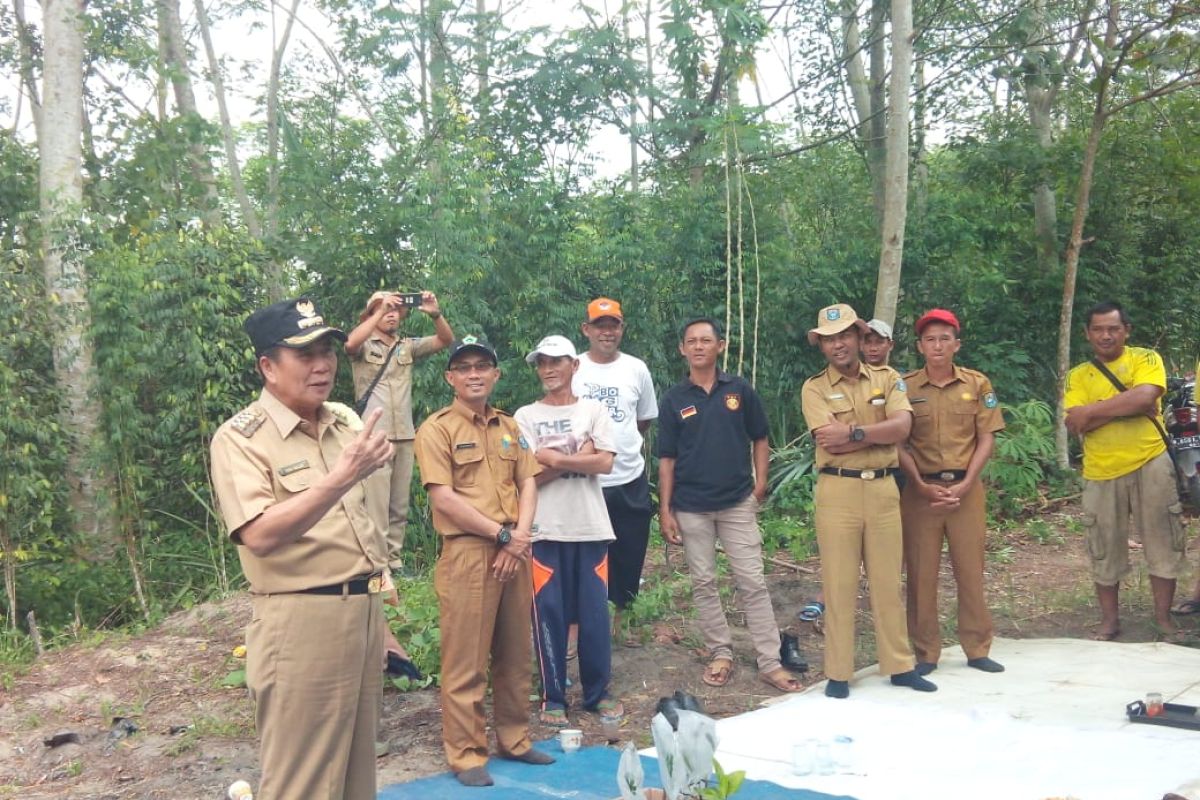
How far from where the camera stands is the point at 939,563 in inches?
192

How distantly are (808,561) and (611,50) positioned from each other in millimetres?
5602

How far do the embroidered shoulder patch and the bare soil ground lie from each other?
6.39ft

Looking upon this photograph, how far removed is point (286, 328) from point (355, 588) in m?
0.66

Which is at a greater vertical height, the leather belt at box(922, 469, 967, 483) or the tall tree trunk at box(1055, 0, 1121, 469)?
the tall tree trunk at box(1055, 0, 1121, 469)

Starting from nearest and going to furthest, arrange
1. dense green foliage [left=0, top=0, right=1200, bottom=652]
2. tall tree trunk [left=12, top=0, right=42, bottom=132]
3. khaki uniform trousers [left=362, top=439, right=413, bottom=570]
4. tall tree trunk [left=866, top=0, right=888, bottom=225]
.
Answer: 1. khaki uniform trousers [left=362, top=439, right=413, bottom=570]
2. dense green foliage [left=0, top=0, right=1200, bottom=652]
3. tall tree trunk [left=12, top=0, right=42, bottom=132]
4. tall tree trunk [left=866, top=0, right=888, bottom=225]

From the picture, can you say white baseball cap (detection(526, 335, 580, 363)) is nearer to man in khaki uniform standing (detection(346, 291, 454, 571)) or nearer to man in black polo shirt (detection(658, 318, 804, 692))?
man in khaki uniform standing (detection(346, 291, 454, 571))

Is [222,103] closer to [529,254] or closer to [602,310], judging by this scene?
[529,254]

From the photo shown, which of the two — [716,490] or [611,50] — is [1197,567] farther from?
[611,50]

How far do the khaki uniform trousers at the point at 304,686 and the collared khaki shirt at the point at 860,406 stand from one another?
2.68 meters

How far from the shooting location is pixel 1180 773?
3393 millimetres

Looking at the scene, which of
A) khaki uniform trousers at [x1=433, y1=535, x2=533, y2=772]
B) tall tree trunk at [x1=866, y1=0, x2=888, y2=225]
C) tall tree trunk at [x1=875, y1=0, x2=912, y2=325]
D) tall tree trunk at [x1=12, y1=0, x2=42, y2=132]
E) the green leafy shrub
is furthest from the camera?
tall tree trunk at [x1=866, y1=0, x2=888, y2=225]

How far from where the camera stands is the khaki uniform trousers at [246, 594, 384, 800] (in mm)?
2502

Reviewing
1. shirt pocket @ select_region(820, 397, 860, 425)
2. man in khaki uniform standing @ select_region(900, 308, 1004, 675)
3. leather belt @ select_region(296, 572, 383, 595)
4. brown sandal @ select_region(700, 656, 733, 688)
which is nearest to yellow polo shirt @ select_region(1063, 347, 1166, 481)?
man in khaki uniform standing @ select_region(900, 308, 1004, 675)

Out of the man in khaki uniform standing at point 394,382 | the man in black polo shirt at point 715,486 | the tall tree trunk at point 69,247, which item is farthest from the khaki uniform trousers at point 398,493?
the tall tree trunk at point 69,247
